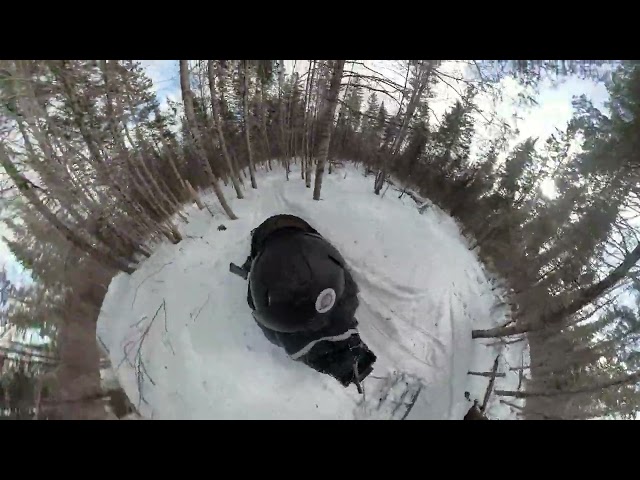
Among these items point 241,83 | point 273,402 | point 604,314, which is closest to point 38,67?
point 241,83

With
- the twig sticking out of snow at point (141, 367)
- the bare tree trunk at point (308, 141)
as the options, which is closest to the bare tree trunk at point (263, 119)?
the bare tree trunk at point (308, 141)

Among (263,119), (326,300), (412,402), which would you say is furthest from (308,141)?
(412,402)

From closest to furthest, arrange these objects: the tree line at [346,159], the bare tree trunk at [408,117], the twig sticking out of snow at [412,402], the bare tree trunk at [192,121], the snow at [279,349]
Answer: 1. the bare tree trunk at [192,121]
2. the tree line at [346,159]
3. the snow at [279,349]
4. the twig sticking out of snow at [412,402]
5. the bare tree trunk at [408,117]

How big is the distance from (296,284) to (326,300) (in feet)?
1.57

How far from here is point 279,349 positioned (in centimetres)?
700

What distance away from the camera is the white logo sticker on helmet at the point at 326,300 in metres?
5.07

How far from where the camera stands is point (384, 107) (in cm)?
927

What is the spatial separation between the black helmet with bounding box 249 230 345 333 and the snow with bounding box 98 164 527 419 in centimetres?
201

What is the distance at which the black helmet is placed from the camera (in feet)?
16.4

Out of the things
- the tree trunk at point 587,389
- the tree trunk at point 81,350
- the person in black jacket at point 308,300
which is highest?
the person in black jacket at point 308,300

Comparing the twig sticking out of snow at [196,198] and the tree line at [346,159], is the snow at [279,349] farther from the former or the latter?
the tree line at [346,159]

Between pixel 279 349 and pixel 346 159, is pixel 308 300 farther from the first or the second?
pixel 346 159

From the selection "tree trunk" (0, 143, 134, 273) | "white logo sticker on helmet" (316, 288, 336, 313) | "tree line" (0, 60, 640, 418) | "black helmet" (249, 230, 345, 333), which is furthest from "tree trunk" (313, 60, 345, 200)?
"tree trunk" (0, 143, 134, 273)

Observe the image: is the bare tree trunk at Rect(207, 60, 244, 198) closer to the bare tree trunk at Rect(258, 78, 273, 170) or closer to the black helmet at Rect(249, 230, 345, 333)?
the bare tree trunk at Rect(258, 78, 273, 170)
